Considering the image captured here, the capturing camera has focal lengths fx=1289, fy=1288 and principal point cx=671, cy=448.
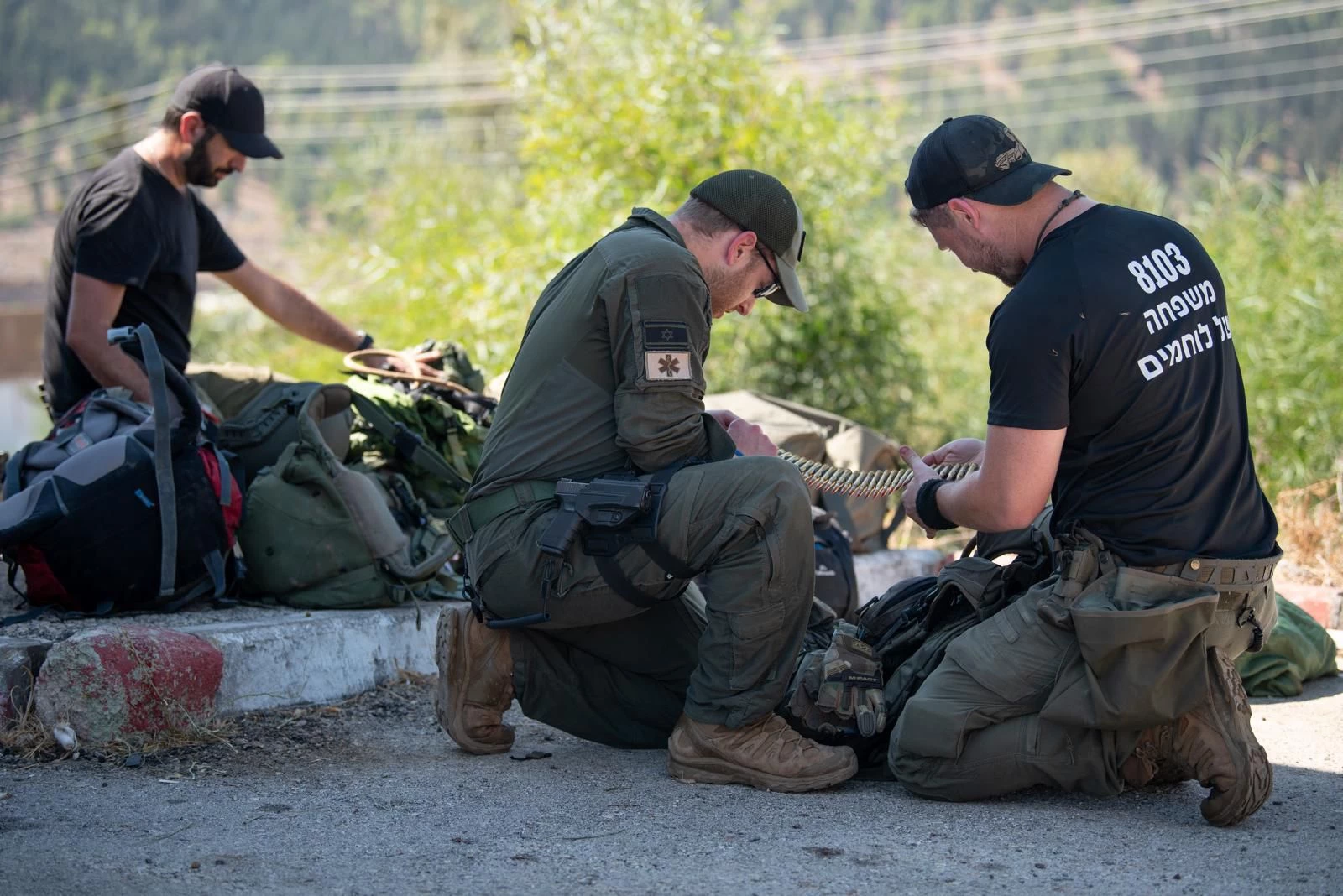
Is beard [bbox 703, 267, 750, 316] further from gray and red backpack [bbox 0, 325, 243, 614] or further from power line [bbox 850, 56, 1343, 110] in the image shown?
power line [bbox 850, 56, 1343, 110]

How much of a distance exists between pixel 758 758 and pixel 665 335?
1.06 m

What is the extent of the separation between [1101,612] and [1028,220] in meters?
0.96

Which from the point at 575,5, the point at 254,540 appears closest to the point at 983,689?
the point at 254,540

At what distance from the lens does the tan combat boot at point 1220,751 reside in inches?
113

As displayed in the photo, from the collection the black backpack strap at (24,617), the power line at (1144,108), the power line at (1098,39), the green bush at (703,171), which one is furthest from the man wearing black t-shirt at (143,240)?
the power line at (1144,108)

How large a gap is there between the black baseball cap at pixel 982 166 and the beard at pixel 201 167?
283 cm

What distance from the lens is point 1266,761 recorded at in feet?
9.53

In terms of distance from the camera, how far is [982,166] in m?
3.14

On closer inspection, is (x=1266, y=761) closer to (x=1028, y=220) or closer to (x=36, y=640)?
(x=1028, y=220)

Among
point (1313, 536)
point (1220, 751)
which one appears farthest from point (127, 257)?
point (1313, 536)

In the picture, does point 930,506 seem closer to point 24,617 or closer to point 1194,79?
point 24,617

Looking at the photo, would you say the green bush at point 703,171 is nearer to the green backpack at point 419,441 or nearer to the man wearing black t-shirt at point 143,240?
the green backpack at point 419,441

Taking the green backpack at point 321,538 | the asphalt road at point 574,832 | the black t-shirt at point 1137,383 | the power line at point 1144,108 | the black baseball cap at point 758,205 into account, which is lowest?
the asphalt road at point 574,832

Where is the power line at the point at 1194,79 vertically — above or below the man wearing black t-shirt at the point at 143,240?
above
